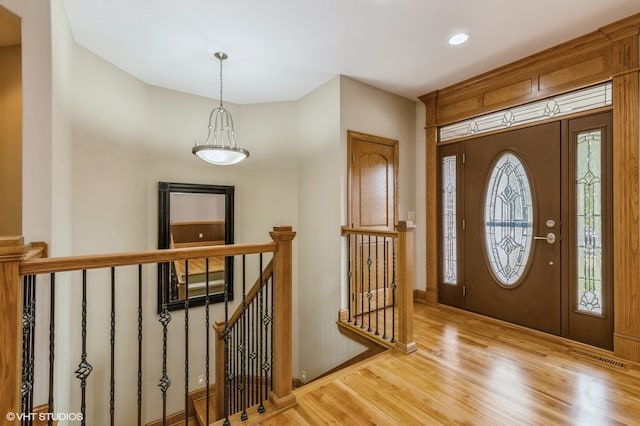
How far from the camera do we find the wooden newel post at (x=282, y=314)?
1.91 m

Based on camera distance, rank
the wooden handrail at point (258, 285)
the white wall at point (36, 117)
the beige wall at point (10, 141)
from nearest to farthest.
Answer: the white wall at point (36, 117)
the wooden handrail at point (258, 285)
the beige wall at point (10, 141)

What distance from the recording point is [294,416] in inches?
73.8

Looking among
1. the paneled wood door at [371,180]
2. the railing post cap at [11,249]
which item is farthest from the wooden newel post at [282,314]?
the paneled wood door at [371,180]

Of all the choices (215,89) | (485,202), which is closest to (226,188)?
(215,89)

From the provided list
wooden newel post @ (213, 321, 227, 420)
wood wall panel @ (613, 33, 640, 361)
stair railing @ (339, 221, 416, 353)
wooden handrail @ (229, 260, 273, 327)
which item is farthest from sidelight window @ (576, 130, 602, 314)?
wooden newel post @ (213, 321, 227, 420)

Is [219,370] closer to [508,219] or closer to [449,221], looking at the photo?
[449,221]

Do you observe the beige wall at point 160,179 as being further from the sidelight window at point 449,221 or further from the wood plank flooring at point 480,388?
the wood plank flooring at point 480,388

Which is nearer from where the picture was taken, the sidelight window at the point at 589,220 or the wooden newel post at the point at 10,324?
the wooden newel post at the point at 10,324

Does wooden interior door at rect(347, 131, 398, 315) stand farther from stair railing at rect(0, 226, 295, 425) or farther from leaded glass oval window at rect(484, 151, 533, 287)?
stair railing at rect(0, 226, 295, 425)

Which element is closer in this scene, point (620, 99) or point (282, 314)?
point (282, 314)

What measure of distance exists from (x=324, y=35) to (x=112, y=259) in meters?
2.38

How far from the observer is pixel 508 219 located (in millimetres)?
3254

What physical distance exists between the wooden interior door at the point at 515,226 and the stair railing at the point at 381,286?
977 millimetres

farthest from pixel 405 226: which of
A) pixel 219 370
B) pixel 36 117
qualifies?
pixel 36 117
